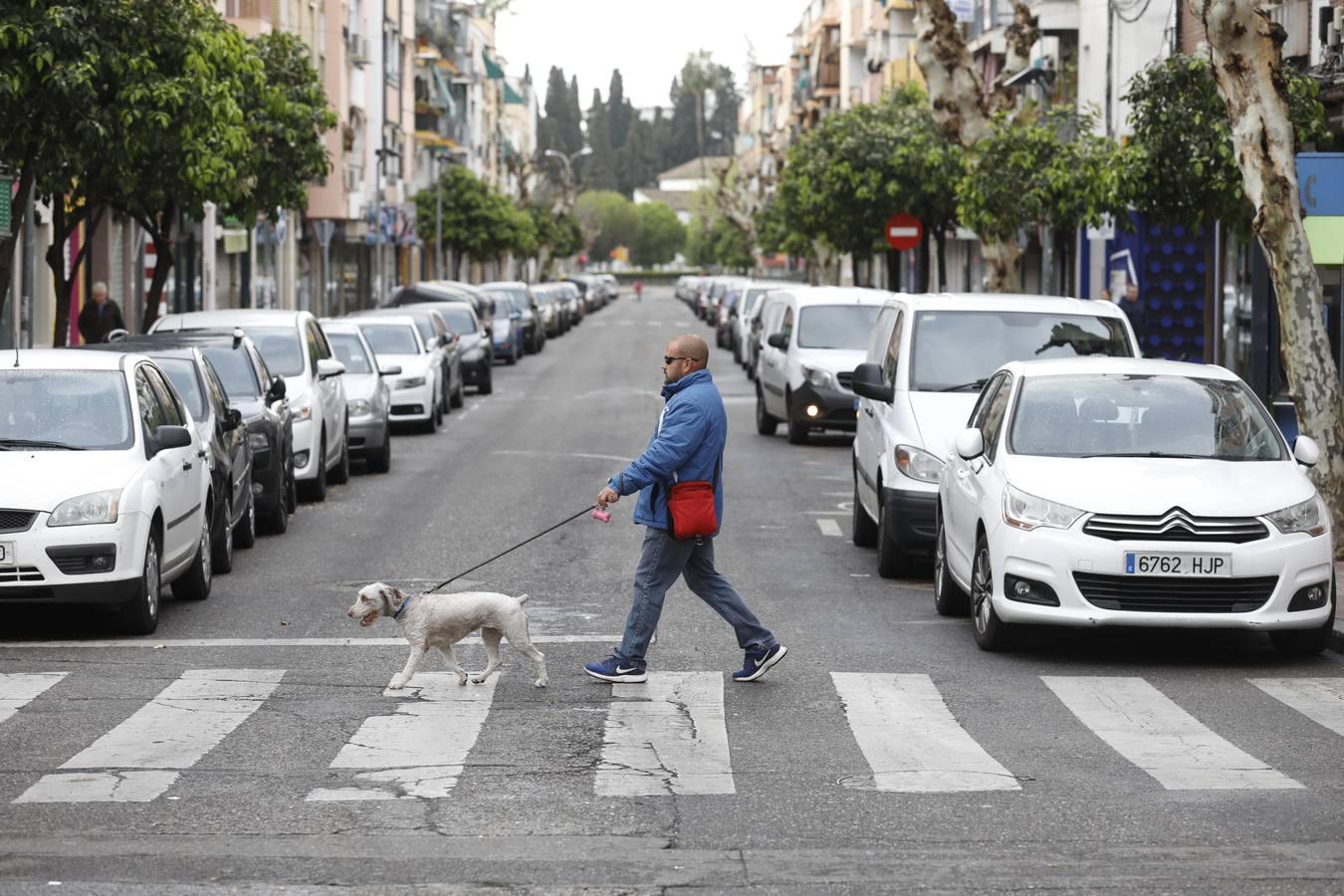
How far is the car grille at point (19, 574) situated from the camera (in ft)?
38.2

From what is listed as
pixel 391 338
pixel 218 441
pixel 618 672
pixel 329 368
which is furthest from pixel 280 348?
pixel 618 672

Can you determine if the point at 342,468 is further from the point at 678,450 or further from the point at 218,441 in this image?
the point at 678,450

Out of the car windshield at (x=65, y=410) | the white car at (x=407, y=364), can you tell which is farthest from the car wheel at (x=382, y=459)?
the car windshield at (x=65, y=410)

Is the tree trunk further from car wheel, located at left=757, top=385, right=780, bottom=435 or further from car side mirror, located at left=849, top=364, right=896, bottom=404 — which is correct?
car wheel, located at left=757, top=385, right=780, bottom=435

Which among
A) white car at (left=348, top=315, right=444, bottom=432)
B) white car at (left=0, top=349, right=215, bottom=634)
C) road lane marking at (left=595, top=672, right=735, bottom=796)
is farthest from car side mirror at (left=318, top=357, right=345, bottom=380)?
road lane marking at (left=595, top=672, right=735, bottom=796)

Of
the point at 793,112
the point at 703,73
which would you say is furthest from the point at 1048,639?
the point at 703,73

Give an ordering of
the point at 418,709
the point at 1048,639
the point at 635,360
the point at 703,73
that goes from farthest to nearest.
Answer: the point at 703,73 → the point at 635,360 → the point at 1048,639 → the point at 418,709

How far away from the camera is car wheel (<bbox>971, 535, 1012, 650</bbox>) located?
11.5 m

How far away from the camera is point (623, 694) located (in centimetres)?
1011

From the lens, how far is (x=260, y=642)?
12.0 meters

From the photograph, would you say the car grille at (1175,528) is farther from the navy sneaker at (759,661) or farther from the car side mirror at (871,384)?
the car side mirror at (871,384)

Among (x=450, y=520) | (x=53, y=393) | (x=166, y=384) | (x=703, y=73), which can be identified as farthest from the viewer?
(x=703, y=73)

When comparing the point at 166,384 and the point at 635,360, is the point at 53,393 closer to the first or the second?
the point at 166,384

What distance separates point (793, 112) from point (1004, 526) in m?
111
